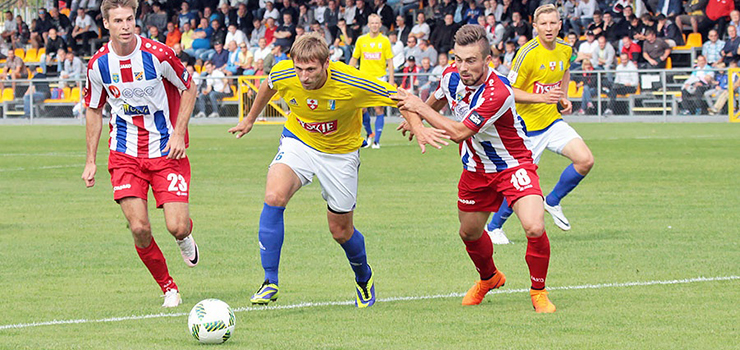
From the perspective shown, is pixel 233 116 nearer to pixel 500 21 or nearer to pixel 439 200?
pixel 500 21

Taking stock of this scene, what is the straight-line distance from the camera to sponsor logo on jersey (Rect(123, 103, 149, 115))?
7.68 meters

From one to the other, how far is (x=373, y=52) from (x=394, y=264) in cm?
1313

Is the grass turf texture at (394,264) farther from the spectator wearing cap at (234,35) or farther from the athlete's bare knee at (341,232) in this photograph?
the spectator wearing cap at (234,35)

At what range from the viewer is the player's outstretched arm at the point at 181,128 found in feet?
24.8

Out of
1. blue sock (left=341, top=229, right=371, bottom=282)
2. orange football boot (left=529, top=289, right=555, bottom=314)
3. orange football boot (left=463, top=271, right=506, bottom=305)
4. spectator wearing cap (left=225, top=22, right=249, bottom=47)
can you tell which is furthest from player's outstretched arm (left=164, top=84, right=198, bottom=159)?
spectator wearing cap (left=225, top=22, right=249, bottom=47)

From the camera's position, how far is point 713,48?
2712cm

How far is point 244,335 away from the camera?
635 centimetres

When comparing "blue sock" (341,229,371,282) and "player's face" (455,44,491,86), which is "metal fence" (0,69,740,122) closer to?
"blue sock" (341,229,371,282)

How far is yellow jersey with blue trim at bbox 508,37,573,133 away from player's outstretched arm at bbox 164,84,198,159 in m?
3.99

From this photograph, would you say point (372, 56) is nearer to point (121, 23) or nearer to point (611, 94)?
point (611, 94)

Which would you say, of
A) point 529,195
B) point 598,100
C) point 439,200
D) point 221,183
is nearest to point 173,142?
point 529,195

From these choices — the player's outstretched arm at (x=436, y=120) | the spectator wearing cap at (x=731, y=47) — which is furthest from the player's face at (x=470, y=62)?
the spectator wearing cap at (x=731, y=47)

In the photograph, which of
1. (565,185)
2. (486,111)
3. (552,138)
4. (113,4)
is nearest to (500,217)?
(565,185)

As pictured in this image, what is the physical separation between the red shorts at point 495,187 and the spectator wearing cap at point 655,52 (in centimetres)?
2085
